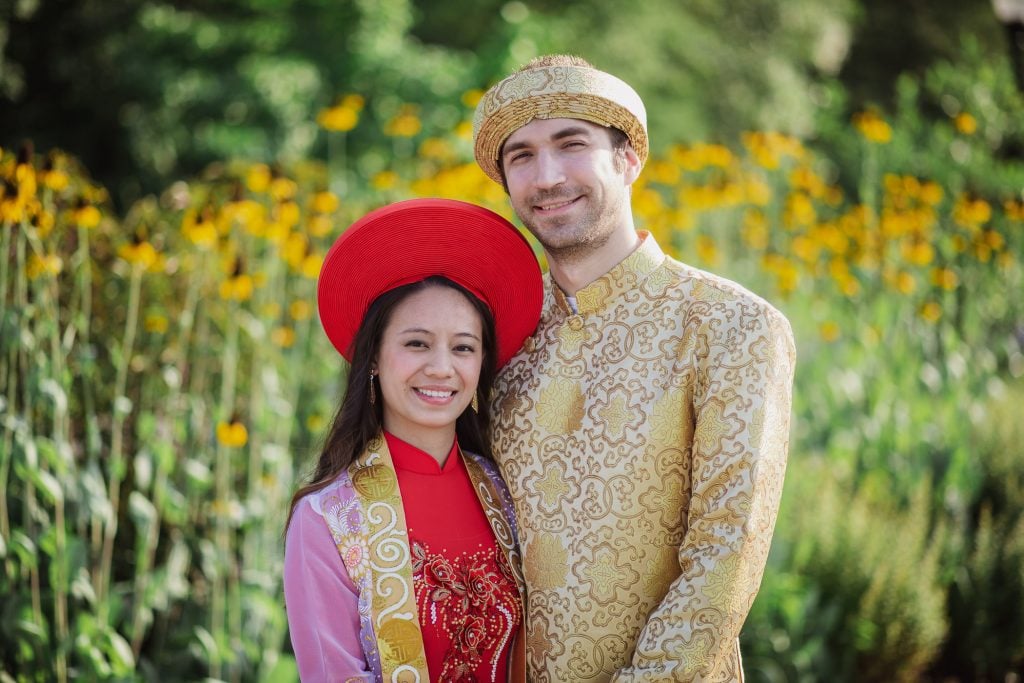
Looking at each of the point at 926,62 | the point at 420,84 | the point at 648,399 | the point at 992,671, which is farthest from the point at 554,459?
the point at 926,62

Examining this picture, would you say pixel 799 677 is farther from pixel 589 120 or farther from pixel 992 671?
pixel 589 120

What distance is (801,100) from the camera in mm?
11680

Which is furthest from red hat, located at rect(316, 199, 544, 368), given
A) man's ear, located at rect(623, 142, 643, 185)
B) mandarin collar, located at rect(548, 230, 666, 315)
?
man's ear, located at rect(623, 142, 643, 185)

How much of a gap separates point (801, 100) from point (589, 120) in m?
10.6

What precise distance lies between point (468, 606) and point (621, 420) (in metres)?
0.44

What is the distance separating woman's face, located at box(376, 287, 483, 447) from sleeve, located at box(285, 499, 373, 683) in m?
0.26

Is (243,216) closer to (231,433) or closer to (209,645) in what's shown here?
(231,433)

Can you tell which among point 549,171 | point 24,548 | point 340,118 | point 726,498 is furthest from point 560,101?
point 340,118

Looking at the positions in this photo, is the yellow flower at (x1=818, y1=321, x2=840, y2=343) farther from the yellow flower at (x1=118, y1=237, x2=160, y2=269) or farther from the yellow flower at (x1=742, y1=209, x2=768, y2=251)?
the yellow flower at (x1=118, y1=237, x2=160, y2=269)

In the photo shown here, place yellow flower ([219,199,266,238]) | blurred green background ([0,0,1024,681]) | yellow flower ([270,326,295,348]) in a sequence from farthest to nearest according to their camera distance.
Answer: yellow flower ([270,326,295,348]) → yellow flower ([219,199,266,238]) → blurred green background ([0,0,1024,681])

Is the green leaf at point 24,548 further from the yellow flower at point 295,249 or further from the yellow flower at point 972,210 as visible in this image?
the yellow flower at point 972,210

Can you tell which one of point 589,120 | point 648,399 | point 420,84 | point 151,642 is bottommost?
point 151,642

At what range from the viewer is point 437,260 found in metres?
1.88

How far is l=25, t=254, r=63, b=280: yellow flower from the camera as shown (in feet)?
7.71
